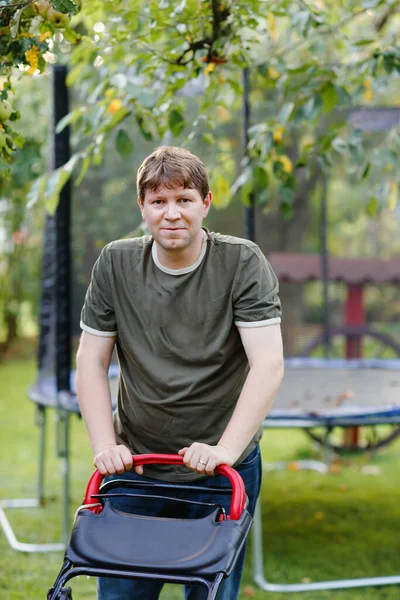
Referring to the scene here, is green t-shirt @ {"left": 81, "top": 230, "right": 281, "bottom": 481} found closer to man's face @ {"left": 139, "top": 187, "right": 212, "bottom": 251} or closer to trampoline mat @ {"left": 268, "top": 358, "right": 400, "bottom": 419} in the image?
man's face @ {"left": 139, "top": 187, "right": 212, "bottom": 251}

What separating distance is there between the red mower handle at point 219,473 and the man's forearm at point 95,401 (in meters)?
0.10

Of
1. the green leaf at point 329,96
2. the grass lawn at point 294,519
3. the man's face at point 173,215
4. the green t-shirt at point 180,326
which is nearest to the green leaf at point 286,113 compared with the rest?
the green leaf at point 329,96

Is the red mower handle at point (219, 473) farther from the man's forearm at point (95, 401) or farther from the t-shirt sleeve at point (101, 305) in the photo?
the t-shirt sleeve at point (101, 305)

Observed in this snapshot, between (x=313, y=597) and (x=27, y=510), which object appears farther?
(x=27, y=510)

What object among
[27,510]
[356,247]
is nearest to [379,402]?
[27,510]

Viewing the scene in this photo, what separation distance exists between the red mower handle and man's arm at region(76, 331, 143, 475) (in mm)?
73

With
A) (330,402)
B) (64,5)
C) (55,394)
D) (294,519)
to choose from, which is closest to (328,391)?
(330,402)

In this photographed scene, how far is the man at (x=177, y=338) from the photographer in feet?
5.64

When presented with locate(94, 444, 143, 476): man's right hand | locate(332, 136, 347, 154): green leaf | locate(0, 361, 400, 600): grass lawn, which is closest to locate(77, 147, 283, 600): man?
locate(94, 444, 143, 476): man's right hand

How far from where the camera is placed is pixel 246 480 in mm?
1920

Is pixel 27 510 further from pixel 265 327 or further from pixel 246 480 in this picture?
pixel 265 327

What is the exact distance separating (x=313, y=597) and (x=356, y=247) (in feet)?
24.4

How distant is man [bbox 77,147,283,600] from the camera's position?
5.64 ft

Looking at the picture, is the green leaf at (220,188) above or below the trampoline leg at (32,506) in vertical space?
above
